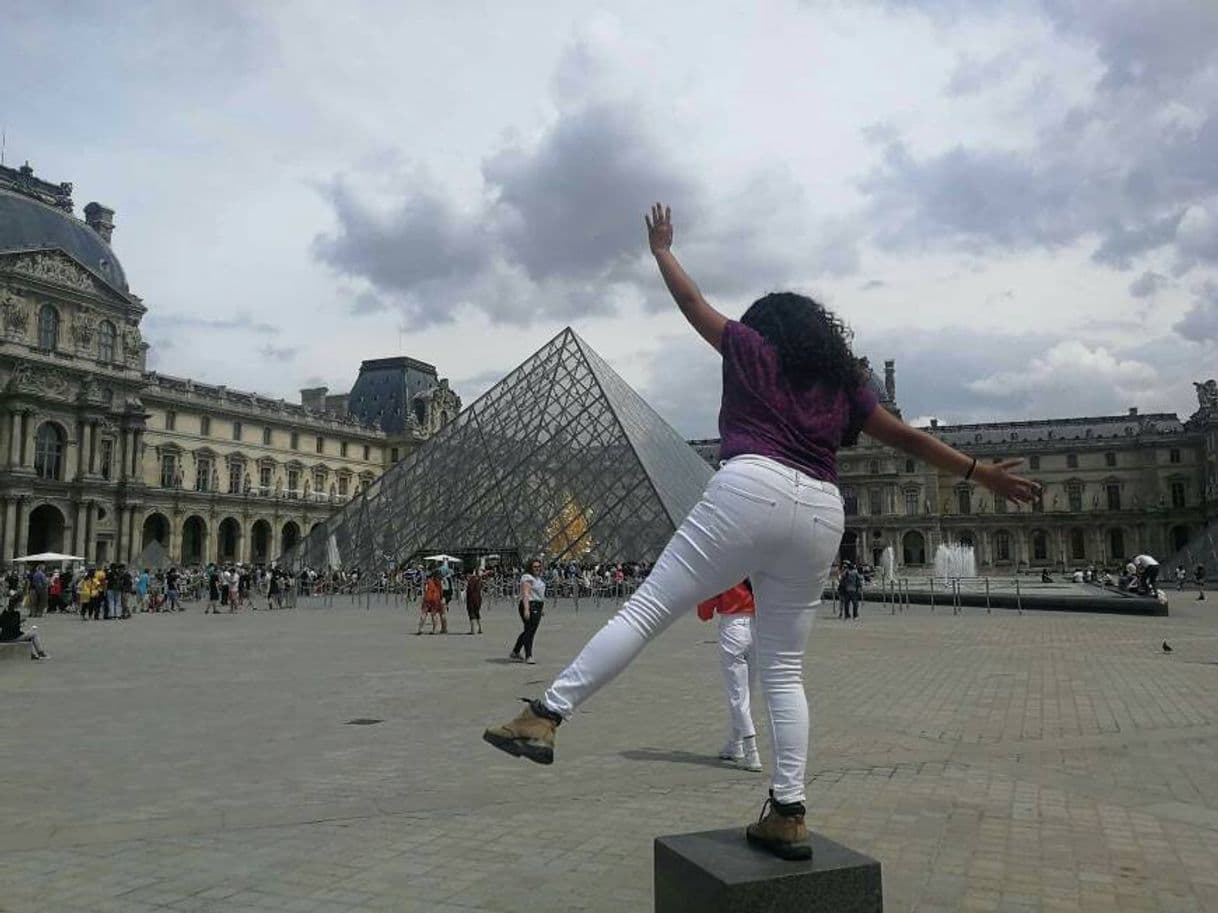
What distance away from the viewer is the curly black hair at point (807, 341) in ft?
8.71

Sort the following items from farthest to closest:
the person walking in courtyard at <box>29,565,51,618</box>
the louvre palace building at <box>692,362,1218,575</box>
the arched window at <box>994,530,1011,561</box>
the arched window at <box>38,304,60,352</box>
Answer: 1. the arched window at <box>994,530,1011,561</box>
2. the louvre palace building at <box>692,362,1218,575</box>
3. the arched window at <box>38,304,60,352</box>
4. the person walking in courtyard at <box>29,565,51,618</box>

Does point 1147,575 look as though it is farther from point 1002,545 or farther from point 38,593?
point 1002,545

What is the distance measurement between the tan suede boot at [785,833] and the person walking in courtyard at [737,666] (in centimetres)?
247

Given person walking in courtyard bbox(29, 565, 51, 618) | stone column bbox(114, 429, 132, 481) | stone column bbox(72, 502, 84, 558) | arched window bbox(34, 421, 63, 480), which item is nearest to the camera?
person walking in courtyard bbox(29, 565, 51, 618)

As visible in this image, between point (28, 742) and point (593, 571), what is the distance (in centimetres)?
2241

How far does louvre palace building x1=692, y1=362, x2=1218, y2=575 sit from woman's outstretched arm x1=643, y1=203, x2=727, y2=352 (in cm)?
7023

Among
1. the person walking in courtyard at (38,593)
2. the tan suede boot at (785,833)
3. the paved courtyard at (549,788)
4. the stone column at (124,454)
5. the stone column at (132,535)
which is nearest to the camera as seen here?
the tan suede boot at (785,833)

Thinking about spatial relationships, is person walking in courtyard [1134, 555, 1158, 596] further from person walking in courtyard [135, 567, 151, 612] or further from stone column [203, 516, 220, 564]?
stone column [203, 516, 220, 564]

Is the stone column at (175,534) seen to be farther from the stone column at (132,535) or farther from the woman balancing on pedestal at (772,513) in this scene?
the woman balancing on pedestal at (772,513)

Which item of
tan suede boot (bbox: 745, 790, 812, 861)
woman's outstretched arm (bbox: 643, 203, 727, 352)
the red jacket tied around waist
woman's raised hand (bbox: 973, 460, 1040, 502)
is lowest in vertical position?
tan suede boot (bbox: 745, 790, 812, 861)

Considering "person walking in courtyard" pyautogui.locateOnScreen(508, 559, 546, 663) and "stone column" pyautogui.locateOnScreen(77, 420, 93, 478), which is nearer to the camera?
"person walking in courtyard" pyautogui.locateOnScreen(508, 559, 546, 663)

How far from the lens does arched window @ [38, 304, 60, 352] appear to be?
147 feet

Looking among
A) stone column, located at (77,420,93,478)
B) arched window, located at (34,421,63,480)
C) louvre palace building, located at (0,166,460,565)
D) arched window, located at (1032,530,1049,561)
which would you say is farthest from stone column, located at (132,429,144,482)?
arched window, located at (1032,530,1049,561)

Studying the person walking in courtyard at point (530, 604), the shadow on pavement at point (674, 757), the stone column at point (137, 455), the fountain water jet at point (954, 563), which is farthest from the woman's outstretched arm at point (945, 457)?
the stone column at point (137, 455)
